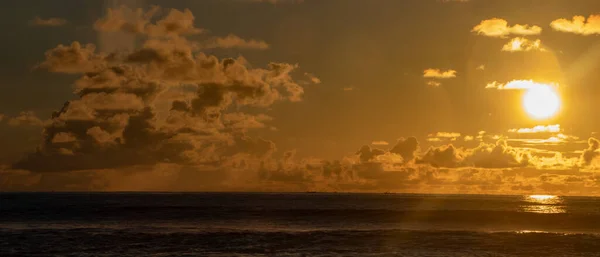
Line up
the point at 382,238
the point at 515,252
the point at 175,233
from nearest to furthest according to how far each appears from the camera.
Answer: the point at 515,252, the point at 382,238, the point at 175,233

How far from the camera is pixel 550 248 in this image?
66250mm

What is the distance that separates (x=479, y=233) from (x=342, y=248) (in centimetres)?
2549

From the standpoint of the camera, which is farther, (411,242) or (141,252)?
(411,242)

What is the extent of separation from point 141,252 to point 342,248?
1774cm

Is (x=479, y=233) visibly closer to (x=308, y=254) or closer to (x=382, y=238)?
(x=382, y=238)

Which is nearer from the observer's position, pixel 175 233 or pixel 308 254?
pixel 308 254

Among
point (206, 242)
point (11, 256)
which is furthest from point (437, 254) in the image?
point (11, 256)

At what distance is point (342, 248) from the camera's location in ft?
210

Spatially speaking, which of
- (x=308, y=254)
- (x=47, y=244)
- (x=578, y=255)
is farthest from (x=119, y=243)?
(x=578, y=255)

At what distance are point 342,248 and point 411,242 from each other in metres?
9.71

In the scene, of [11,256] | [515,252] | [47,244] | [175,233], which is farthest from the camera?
[175,233]

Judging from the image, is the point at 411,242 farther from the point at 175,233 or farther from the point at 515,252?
the point at 175,233

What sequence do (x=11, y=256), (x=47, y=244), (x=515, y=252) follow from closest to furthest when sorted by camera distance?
(x=11, y=256)
(x=515, y=252)
(x=47, y=244)

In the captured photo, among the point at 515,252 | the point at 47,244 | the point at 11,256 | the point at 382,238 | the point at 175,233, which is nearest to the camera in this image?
the point at 11,256
